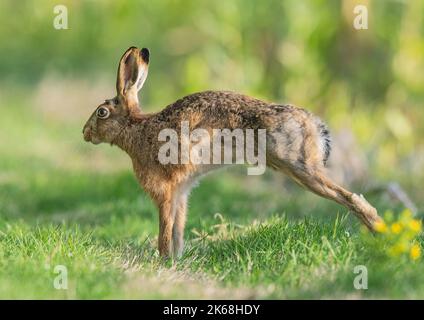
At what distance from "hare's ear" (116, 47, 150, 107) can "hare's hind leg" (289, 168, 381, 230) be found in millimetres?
1711

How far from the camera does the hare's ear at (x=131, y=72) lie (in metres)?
7.77

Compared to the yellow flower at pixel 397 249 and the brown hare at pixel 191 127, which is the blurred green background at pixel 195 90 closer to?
the yellow flower at pixel 397 249

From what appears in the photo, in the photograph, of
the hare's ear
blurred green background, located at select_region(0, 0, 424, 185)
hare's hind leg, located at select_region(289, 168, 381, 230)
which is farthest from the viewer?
blurred green background, located at select_region(0, 0, 424, 185)

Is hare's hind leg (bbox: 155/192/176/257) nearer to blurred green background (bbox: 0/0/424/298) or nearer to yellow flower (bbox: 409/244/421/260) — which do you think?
blurred green background (bbox: 0/0/424/298)

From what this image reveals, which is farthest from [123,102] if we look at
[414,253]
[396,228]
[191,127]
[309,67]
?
[309,67]

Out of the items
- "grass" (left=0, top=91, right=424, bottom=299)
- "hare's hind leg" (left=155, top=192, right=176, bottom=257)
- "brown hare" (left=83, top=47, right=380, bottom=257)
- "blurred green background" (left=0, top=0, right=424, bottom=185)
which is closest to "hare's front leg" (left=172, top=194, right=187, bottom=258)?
"brown hare" (left=83, top=47, right=380, bottom=257)

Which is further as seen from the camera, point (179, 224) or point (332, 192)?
point (179, 224)

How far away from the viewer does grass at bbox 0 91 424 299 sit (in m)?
6.24

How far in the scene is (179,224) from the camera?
7.87m

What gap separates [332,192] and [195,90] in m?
6.96

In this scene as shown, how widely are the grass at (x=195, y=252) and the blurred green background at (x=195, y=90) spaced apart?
0.07 ft

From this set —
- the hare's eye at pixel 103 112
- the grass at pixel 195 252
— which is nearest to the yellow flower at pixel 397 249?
the grass at pixel 195 252

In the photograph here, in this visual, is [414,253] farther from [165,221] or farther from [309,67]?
[309,67]
